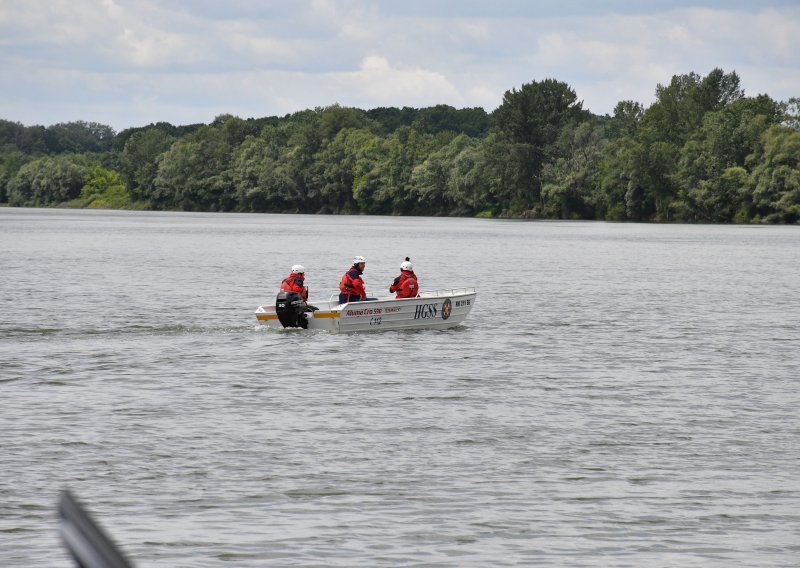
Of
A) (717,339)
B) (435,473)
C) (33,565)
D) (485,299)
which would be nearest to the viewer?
(33,565)

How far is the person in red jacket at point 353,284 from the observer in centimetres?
3241

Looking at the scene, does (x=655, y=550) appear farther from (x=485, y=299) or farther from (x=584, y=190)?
(x=584, y=190)

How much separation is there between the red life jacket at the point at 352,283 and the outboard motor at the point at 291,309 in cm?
120

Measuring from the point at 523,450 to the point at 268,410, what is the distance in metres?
5.45

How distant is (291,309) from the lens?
3188 cm

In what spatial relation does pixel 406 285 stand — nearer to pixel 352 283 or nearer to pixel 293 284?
pixel 352 283

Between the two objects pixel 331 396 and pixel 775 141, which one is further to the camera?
pixel 775 141

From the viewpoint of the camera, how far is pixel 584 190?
15400 centimetres

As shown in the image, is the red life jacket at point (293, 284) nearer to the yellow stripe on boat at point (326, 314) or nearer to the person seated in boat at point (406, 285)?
the yellow stripe on boat at point (326, 314)

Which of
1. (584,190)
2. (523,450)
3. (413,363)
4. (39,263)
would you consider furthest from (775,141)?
(523,450)

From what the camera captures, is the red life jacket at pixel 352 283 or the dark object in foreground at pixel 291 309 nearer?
the dark object in foreground at pixel 291 309

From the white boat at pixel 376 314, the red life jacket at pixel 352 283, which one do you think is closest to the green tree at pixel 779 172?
the white boat at pixel 376 314

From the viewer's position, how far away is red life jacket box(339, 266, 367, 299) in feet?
107

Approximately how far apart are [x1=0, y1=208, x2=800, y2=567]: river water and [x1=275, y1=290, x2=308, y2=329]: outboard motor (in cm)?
57
